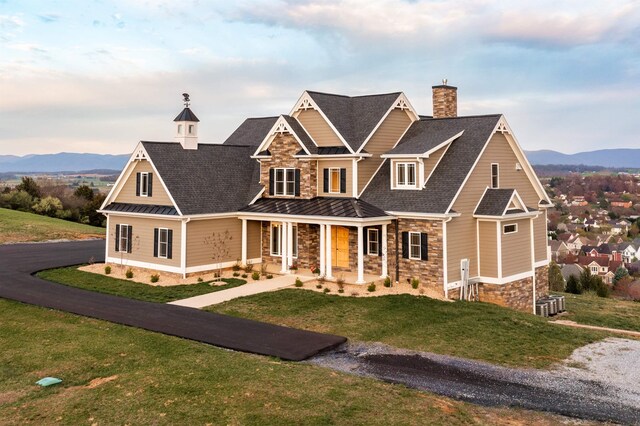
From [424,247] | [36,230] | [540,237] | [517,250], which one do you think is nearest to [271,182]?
[424,247]

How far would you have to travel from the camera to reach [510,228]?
80.3 feet

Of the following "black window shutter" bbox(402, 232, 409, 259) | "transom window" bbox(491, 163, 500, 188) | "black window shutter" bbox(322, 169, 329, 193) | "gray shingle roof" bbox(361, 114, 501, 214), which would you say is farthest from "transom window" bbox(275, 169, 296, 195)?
"transom window" bbox(491, 163, 500, 188)

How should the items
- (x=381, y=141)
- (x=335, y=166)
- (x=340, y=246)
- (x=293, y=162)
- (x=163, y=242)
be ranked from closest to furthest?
1. (x=163, y=242)
2. (x=340, y=246)
3. (x=335, y=166)
4. (x=381, y=141)
5. (x=293, y=162)

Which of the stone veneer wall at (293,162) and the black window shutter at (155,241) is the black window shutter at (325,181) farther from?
the black window shutter at (155,241)

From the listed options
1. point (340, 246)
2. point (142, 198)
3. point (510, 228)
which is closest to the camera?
point (510, 228)

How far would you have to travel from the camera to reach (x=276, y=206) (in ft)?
89.9

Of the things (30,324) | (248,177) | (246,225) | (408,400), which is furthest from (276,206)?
(408,400)

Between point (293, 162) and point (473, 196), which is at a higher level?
point (293, 162)

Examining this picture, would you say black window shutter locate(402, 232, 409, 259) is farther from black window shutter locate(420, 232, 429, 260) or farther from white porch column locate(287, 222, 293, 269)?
white porch column locate(287, 222, 293, 269)

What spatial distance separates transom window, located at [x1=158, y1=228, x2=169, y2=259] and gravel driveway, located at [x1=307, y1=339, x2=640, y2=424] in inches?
545

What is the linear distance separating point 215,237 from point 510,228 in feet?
48.0

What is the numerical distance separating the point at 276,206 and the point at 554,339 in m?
15.3

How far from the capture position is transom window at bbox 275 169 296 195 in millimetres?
28031

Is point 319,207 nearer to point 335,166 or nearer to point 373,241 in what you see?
point 335,166
